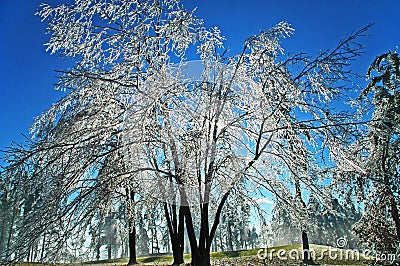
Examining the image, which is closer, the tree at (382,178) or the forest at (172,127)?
the forest at (172,127)

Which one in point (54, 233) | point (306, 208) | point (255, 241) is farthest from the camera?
point (255, 241)

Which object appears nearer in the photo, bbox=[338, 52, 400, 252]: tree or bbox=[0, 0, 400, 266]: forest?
bbox=[0, 0, 400, 266]: forest

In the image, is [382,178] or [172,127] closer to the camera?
[172,127]

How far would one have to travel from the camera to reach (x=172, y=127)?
578 cm

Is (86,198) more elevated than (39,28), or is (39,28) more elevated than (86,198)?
(39,28)

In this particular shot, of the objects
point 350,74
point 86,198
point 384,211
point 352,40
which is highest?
point 352,40

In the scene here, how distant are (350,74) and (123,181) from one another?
4.49 m

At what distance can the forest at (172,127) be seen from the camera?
4.93 m

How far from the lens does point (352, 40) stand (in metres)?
5.36

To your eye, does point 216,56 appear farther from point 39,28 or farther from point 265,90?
point 39,28

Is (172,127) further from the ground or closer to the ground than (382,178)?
further from the ground

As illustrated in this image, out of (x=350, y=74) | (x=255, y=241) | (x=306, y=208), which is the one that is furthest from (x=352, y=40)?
(x=255, y=241)

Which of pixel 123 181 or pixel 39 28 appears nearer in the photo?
pixel 123 181

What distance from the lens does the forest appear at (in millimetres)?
4926
